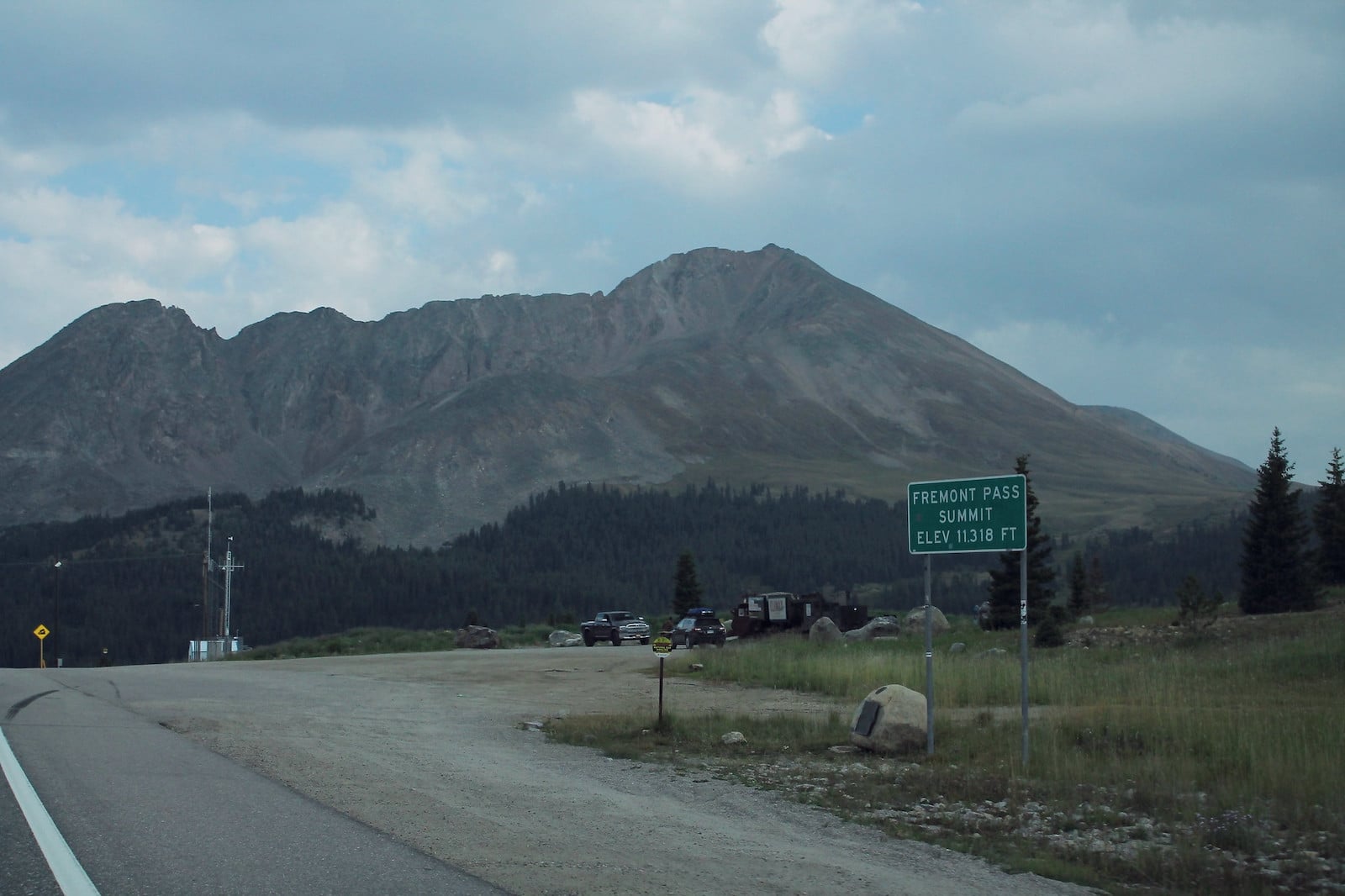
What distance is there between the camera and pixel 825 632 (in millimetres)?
42688

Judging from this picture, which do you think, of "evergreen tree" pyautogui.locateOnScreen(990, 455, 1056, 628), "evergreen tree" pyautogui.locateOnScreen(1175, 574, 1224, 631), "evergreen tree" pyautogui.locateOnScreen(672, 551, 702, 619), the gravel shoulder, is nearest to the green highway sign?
the gravel shoulder

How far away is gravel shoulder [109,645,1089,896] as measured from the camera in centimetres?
841

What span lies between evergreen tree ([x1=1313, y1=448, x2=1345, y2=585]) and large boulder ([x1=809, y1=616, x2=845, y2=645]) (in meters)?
20.0

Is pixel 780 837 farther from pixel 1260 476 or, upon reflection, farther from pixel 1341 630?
pixel 1260 476

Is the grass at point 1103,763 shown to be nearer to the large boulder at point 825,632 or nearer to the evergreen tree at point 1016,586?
the large boulder at point 825,632

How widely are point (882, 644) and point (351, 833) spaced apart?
28.5 metres

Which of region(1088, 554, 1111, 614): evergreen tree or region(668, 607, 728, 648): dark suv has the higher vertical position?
region(1088, 554, 1111, 614): evergreen tree

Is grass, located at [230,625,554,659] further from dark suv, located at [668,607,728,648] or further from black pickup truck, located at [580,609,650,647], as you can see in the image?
dark suv, located at [668,607,728,648]

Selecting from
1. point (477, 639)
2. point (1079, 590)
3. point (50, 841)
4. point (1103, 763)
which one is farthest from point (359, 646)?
point (50, 841)

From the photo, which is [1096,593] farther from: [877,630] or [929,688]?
[929,688]

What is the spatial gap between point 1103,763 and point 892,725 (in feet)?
8.59

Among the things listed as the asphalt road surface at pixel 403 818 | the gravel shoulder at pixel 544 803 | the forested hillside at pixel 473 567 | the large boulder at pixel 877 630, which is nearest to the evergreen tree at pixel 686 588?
the large boulder at pixel 877 630

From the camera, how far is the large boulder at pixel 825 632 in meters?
41.5

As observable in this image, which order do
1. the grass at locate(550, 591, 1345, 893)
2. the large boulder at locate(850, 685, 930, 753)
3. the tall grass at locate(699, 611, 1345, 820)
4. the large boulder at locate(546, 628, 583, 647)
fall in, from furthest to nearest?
the large boulder at locate(546, 628, 583, 647), the large boulder at locate(850, 685, 930, 753), the tall grass at locate(699, 611, 1345, 820), the grass at locate(550, 591, 1345, 893)
